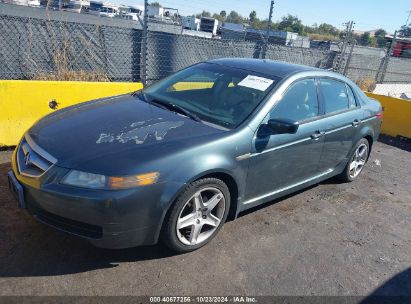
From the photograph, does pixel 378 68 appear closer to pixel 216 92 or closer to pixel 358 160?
pixel 358 160

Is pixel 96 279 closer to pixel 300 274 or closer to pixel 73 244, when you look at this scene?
pixel 73 244

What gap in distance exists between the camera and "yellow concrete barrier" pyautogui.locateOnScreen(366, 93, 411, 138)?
826 centimetres

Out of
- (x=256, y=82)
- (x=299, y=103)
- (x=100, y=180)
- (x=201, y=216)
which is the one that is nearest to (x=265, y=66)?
(x=256, y=82)

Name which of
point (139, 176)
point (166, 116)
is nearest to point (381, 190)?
point (166, 116)

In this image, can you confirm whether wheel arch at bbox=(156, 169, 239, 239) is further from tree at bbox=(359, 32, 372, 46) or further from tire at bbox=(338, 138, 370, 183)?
tree at bbox=(359, 32, 372, 46)

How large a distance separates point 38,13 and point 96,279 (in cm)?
1310

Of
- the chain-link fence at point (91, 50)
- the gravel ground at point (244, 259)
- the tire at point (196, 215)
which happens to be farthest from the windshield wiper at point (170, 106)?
the chain-link fence at point (91, 50)

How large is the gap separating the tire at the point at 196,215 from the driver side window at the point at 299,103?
3.14 feet

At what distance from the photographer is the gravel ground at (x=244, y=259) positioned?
279 cm

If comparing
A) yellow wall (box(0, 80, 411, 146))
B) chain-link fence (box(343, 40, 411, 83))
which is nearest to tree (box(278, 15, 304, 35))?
chain-link fence (box(343, 40, 411, 83))

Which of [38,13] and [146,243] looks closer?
[146,243]

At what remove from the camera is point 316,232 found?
3.92 m

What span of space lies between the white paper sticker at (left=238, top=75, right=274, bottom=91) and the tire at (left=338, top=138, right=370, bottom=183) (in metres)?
1.93

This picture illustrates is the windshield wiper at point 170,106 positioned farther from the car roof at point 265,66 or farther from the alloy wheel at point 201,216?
the car roof at point 265,66
